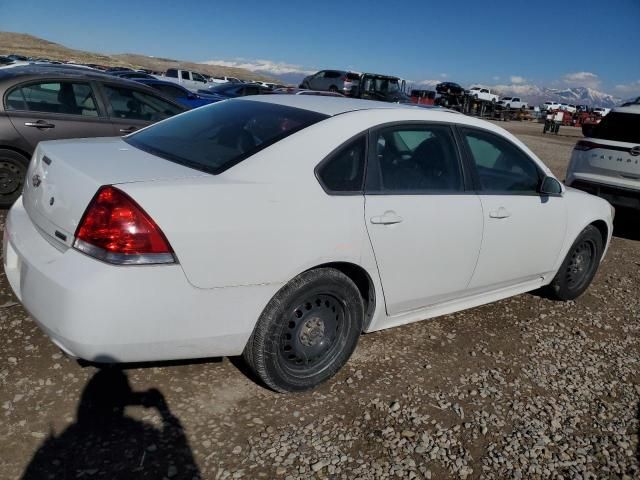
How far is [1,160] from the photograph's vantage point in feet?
17.0

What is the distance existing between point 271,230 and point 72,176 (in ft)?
3.08

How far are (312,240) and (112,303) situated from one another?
3.11 ft

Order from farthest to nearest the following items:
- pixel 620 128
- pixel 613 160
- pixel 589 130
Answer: pixel 589 130 < pixel 620 128 < pixel 613 160

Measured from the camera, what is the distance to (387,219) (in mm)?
2791

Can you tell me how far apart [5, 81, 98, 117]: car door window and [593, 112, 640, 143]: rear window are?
22.0ft

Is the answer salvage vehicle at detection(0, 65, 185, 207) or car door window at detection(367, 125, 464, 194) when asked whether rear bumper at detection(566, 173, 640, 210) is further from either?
salvage vehicle at detection(0, 65, 185, 207)

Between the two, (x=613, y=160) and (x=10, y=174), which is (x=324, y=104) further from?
(x=613, y=160)

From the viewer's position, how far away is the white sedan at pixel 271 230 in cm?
214

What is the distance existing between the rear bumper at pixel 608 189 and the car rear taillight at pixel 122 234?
6.53 metres

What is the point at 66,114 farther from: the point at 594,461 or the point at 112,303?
the point at 594,461

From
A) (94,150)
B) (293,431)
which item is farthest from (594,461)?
(94,150)

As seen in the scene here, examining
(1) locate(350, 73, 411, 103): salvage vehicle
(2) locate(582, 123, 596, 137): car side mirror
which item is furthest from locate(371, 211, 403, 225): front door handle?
(1) locate(350, 73, 411, 103): salvage vehicle

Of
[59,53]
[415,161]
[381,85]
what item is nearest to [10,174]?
[415,161]

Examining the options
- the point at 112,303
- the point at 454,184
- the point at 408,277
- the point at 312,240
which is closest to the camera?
the point at 112,303
